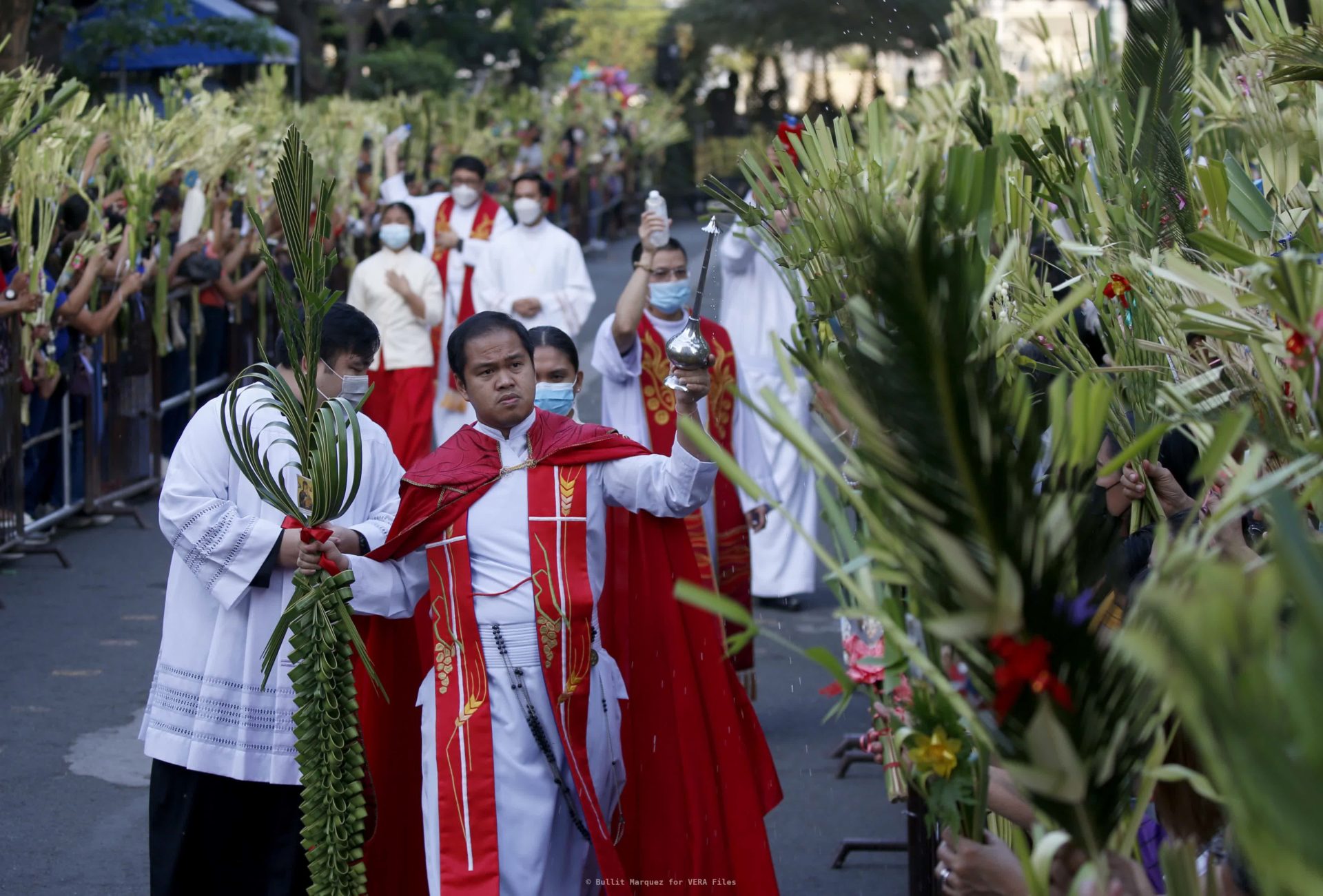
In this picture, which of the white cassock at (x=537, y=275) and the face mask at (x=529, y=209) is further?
the face mask at (x=529, y=209)

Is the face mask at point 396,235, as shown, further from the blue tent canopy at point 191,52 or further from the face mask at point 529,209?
the blue tent canopy at point 191,52

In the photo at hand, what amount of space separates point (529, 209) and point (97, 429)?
271cm

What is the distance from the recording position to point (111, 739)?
20.0 ft

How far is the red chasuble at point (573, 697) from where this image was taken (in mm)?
3883

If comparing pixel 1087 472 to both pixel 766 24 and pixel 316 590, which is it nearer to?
pixel 316 590

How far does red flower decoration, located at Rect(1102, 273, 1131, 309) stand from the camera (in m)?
3.34

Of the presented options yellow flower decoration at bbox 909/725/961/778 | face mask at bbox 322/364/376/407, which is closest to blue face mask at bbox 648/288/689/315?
face mask at bbox 322/364/376/407

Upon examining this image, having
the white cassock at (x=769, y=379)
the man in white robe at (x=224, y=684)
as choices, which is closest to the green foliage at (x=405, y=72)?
the white cassock at (x=769, y=379)

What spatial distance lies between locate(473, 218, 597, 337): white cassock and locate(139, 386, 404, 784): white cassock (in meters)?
5.24

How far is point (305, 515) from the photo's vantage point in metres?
3.80

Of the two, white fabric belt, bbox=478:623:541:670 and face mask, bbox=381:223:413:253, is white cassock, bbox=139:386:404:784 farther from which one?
face mask, bbox=381:223:413:253

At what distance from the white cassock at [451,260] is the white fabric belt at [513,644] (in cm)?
513

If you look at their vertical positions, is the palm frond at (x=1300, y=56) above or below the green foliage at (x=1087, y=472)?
above

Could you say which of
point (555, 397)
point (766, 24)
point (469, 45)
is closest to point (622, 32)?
point (766, 24)
